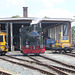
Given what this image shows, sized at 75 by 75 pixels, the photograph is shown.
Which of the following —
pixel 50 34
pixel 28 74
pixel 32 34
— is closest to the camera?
pixel 28 74

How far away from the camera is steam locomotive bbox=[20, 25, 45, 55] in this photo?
64.6 feet

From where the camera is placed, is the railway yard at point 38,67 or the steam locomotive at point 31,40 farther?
the steam locomotive at point 31,40

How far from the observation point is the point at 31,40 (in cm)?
1992

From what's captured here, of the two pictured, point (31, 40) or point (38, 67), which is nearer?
point (38, 67)

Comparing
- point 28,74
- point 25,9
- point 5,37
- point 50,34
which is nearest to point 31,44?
point 5,37

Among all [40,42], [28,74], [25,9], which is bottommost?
[28,74]

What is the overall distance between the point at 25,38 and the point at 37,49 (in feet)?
5.03

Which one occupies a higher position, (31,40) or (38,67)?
(31,40)

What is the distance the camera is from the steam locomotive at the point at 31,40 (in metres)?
19.7

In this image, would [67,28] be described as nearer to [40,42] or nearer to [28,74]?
[40,42]

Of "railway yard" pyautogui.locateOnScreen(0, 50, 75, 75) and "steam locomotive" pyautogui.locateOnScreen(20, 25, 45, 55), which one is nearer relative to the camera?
"railway yard" pyautogui.locateOnScreen(0, 50, 75, 75)

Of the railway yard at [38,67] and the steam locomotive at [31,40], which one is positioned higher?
the steam locomotive at [31,40]

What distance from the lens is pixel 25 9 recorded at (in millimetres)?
51812

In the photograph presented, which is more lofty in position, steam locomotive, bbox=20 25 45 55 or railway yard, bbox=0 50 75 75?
steam locomotive, bbox=20 25 45 55
